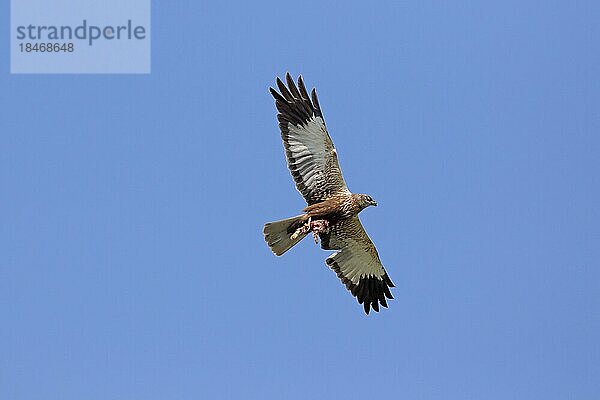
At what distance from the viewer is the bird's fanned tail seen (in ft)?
71.7

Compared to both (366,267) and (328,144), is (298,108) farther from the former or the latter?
(366,267)

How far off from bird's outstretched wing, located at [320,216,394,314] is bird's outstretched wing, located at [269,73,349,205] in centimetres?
95

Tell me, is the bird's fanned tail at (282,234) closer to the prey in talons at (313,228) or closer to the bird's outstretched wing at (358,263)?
the prey in talons at (313,228)

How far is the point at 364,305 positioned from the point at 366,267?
1017 millimetres

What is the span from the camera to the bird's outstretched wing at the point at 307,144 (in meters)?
22.5

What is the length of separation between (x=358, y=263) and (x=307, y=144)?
3.36 meters

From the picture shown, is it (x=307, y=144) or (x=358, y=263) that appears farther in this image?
(x=358, y=263)

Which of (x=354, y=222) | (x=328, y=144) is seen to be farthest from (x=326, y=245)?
(x=328, y=144)

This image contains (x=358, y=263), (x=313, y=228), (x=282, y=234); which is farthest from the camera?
(x=358, y=263)

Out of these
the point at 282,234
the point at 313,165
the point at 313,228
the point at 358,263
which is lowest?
the point at 358,263

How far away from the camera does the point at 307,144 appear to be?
888 inches

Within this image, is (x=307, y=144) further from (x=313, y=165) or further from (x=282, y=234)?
(x=282, y=234)

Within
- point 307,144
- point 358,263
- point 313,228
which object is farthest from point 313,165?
point 358,263

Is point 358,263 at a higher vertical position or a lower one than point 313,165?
lower
